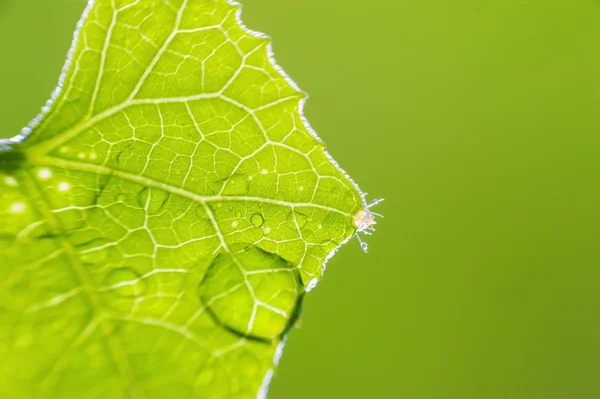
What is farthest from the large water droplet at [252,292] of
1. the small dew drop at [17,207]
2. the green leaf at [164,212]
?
the small dew drop at [17,207]

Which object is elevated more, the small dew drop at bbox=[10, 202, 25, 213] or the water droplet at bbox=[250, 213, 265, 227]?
the water droplet at bbox=[250, 213, 265, 227]


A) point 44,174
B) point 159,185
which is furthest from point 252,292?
point 44,174

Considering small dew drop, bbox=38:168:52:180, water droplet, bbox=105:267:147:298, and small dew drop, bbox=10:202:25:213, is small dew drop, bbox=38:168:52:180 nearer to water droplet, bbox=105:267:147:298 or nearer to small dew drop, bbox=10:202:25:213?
small dew drop, bbox=10:202:25:213

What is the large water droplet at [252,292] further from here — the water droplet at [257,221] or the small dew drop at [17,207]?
the small dew drop at [17,207]

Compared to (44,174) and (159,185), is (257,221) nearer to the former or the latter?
(159,185)

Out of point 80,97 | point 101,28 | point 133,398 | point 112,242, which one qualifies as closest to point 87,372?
point 133,398

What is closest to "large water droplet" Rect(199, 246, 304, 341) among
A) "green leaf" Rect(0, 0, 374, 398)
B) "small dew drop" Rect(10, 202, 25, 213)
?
"green leaf" Rect(0, 0, 374, 398)

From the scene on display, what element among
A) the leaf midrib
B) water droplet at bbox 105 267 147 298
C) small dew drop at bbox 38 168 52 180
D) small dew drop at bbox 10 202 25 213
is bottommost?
water droplet at bbox 105 267 147 298

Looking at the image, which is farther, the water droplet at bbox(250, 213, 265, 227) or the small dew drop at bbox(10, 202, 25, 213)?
the water droplet at bbox(250, 213, 265, 227)

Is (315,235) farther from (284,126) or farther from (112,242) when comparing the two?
(112,242)
